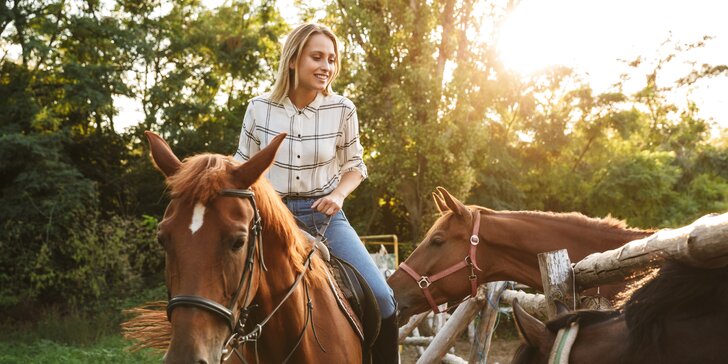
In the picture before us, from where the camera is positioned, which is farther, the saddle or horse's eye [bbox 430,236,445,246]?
horse's eye [bbox 430,236,445,246]

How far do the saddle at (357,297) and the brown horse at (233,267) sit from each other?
0.31 m

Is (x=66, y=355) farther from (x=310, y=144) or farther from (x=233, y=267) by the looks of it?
(x=233, y=267)

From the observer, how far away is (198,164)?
2.63m

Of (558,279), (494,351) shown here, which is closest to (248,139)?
(558,279)

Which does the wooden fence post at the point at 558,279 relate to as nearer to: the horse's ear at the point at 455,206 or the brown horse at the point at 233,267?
the brown horse at the point at 233,267

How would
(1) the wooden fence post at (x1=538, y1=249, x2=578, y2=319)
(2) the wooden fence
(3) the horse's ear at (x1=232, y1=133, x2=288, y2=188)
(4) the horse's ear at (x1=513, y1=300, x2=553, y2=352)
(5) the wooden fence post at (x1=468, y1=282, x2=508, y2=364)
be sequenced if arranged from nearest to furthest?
(2) the wooden fence < (4) the horse's ear at (x1=513, y1=300, x2=553, y2=352) < (3) the horse's ear at (x1=232, y1=133, x2=288, y2=188) < (1) the wooden fence post at (x1=538, y1=249, x2=578, y2=319) < (5) the wooden fence post at (x1=468, y1=282, x2=508, y2=364)

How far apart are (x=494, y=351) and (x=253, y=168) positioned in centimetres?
1309

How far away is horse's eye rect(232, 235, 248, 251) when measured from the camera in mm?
2494

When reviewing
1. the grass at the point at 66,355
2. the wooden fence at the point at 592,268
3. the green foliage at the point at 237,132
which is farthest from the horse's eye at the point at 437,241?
the green foliage at the point at 237,132

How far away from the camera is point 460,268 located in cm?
593

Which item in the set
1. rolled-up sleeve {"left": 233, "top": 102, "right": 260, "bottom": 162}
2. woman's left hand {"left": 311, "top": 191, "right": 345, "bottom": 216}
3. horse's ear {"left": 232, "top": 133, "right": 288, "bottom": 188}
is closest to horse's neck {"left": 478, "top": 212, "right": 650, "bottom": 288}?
woman's left hand {"left": 311, "top": 191, "right": 345, "bottom": 216}

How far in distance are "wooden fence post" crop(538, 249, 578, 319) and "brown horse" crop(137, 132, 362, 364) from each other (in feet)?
3.63

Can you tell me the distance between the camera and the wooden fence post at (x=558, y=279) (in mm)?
3459

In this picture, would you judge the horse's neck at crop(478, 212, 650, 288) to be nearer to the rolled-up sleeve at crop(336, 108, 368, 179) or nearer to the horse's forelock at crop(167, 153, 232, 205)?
the rolled-up sleeve at crop(336, 108, 368, 179)
